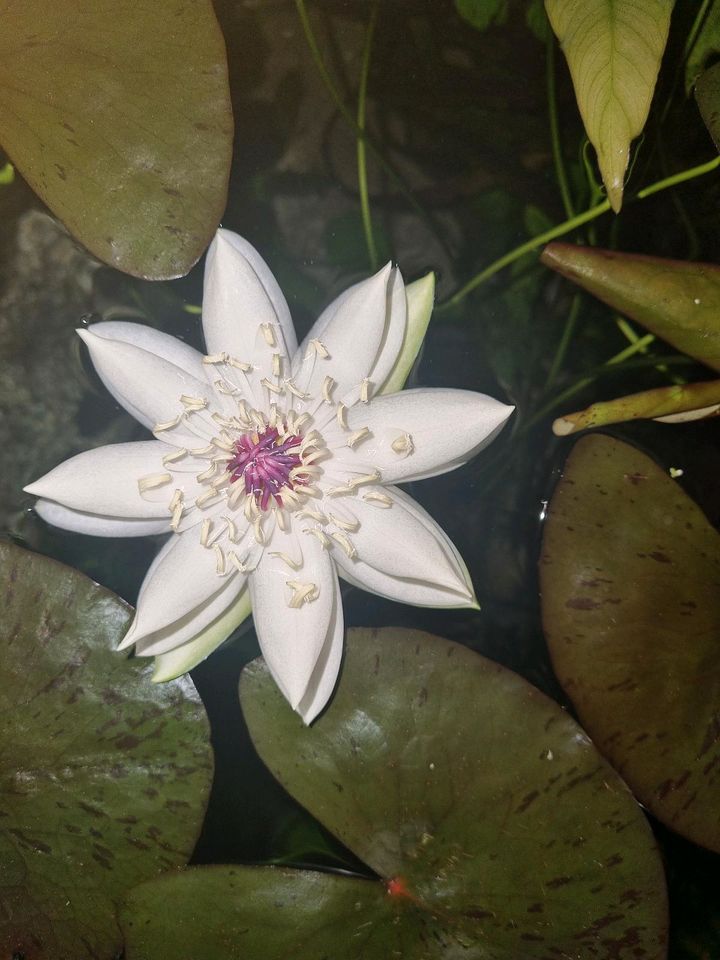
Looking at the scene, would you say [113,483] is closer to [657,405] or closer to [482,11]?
[657,405]

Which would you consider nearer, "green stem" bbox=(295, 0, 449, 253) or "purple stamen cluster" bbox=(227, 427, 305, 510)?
"purple stamen cluster" bbox=(227, 427, 305, 510)

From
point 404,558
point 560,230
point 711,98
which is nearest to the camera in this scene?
point 404,558

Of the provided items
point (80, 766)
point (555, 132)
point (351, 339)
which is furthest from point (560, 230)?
point (80, 766)

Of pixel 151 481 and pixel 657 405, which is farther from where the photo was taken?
pixel 657 405

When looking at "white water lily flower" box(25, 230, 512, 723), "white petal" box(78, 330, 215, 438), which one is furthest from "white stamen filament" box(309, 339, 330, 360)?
"white petal" box(78, 330, 215, 438)

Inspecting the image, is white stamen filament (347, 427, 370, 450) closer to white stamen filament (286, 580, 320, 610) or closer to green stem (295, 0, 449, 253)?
white stamen filament (286, 580, 320, 610)
